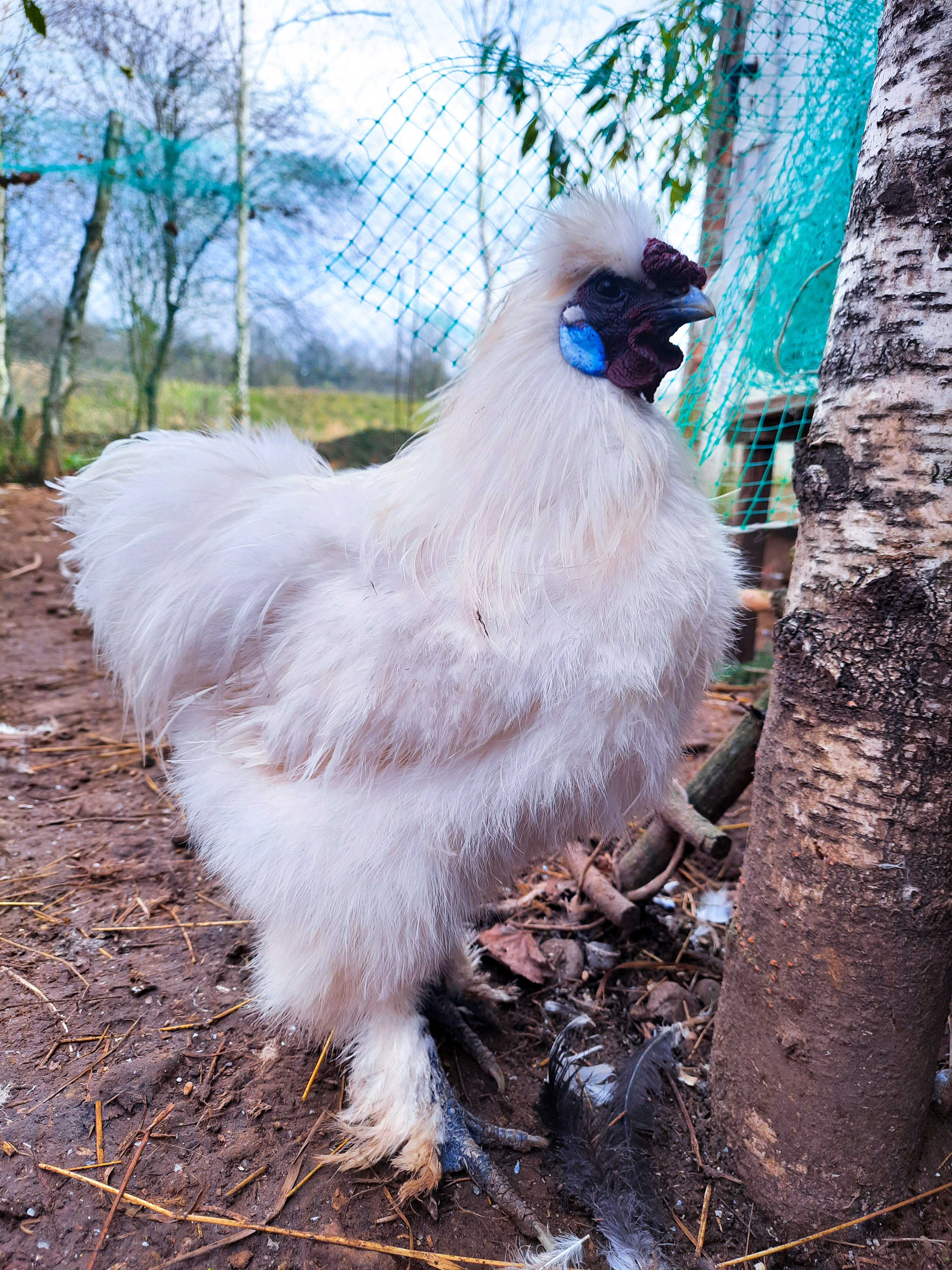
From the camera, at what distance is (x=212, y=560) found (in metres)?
1.91

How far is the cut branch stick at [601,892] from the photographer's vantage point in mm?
2506

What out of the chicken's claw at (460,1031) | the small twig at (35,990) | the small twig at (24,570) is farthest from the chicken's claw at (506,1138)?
the small twig at (24,570)

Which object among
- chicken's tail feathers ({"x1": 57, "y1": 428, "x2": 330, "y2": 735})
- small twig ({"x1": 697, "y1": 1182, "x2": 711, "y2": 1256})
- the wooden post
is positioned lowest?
small twig ({"x1": 697, "y1": 1182, "x2": 711, "y2": 1256})

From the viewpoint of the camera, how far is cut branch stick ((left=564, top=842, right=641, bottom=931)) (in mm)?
2506

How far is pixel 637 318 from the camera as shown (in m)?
1.65

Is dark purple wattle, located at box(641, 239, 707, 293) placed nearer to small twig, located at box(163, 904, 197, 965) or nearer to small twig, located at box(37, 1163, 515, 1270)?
small twig, located at box(37, 1163, 515, 1270)

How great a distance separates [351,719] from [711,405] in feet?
6.80

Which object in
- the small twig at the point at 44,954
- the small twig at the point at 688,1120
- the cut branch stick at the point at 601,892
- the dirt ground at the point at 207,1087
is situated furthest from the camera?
the cut branch stick at the point at 601,892

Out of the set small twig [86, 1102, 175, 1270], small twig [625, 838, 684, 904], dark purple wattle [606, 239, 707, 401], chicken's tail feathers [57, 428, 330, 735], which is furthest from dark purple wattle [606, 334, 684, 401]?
small twig [86, 1102, 175, 1270]

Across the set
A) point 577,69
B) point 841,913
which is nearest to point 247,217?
point 577,69

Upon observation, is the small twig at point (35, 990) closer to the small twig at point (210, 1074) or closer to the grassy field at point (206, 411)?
the small twig at point (210, 1074)

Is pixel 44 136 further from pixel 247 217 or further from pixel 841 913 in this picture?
pixel 841 913

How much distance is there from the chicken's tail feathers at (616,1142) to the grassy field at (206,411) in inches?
251

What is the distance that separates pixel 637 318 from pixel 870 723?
1.06 m
